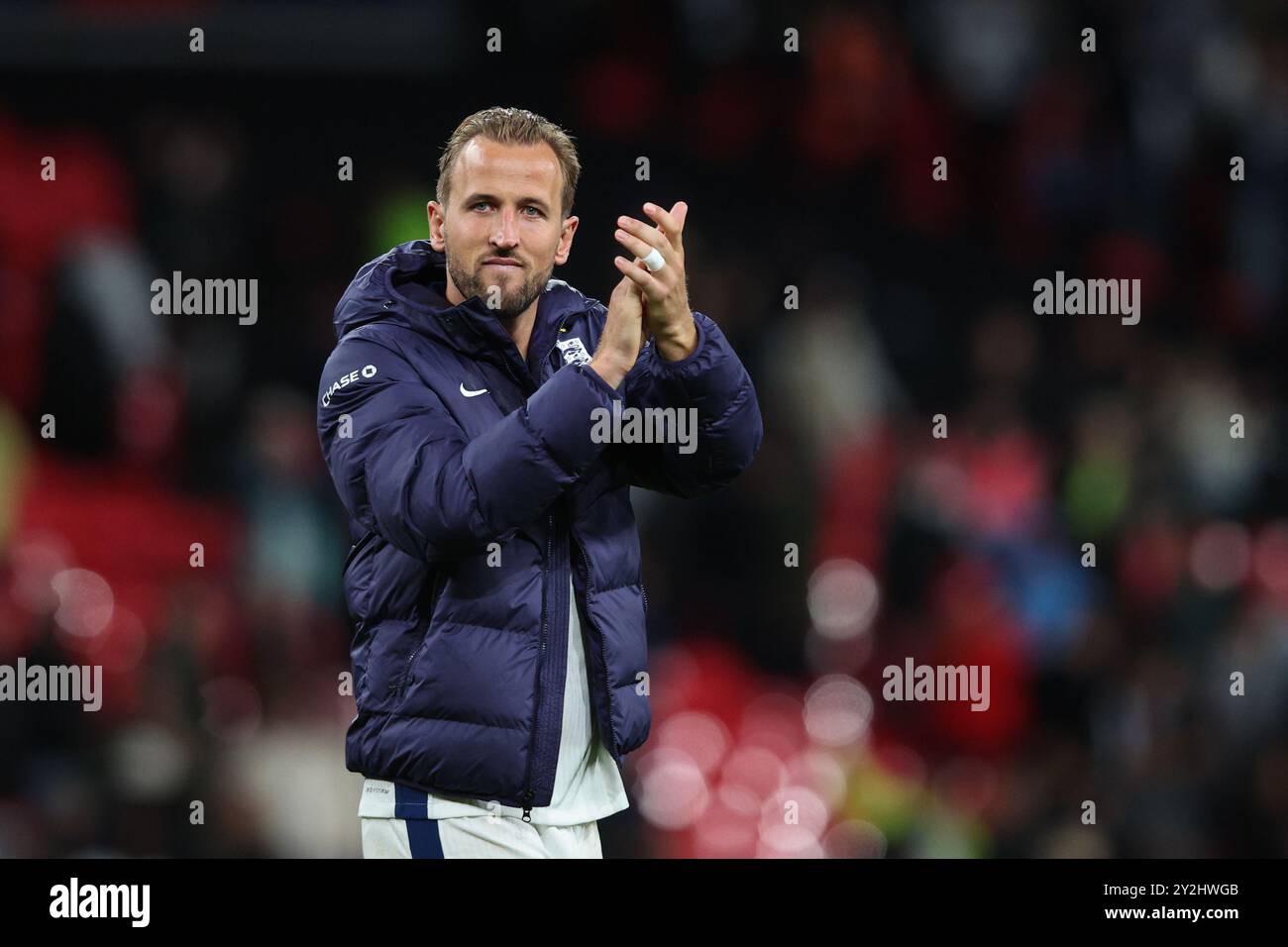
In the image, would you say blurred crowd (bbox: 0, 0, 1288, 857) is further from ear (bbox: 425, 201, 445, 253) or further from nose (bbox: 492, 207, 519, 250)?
nose (bbox: 492, 207, 519, 250)

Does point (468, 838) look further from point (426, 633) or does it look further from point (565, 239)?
point (565, 239)

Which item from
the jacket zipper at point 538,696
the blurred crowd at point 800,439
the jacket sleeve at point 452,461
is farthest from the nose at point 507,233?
the blurred crowd at point 800,439

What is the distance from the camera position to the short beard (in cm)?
261

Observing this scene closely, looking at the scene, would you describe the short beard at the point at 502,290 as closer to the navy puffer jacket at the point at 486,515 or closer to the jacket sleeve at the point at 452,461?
the navy puffer jacket at the point at 486,515

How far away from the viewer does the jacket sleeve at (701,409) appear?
2596 millimetres

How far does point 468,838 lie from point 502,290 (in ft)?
2.73

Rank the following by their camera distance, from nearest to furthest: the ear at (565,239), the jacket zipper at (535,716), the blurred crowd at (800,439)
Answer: the jacket zipper at (535,716) → the ear at (565,239) → the blurred crowd at (800,439)

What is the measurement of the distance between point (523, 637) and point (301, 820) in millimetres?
2632

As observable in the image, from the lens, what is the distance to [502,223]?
2.60 metres

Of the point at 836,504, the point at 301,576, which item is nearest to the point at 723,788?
the point at 836,504

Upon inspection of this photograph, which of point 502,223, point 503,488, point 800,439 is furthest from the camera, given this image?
point 800,439

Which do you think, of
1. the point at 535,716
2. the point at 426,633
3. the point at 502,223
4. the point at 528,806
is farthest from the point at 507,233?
the point at 528,806

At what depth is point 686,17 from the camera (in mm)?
6449

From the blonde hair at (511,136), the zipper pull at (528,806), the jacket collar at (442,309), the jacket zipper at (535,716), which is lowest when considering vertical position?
the zipper pull at (528,806)
